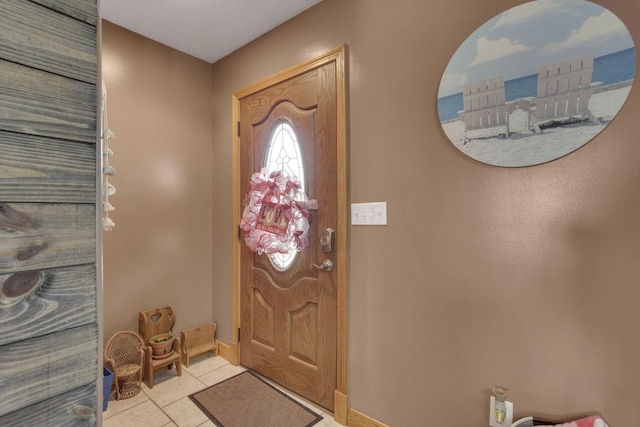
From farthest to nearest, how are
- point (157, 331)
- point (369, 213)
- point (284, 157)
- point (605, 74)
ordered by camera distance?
1. point (157, 331)
2. point (284, 157)
3. point (369, 213)
4. point (605, 74)

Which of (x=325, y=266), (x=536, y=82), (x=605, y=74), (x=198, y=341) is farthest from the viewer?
(x=198, y=341)

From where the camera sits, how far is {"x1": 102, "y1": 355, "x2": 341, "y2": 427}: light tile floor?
74.1 inches

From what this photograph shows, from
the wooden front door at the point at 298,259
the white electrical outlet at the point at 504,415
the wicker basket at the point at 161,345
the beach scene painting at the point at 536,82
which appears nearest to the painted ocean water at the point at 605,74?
the beach scene painting at the point at 536,82

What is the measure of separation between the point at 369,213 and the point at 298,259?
637mm

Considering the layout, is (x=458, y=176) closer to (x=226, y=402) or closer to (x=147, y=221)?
(x=226, y=402)

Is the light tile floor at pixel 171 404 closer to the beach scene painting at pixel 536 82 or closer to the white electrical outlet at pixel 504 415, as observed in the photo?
the white electrical outlet at pixel 504 415

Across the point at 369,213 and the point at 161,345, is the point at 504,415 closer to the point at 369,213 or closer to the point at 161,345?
the point at 369,213

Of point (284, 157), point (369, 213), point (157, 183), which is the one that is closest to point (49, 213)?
point (369, 213)

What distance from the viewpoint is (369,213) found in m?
1.78

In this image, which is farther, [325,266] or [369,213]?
[325,266]

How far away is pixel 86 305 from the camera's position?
0.63 metres

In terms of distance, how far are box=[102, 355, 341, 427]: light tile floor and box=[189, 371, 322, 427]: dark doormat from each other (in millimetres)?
47

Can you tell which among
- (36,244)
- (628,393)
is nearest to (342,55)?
(36,244)

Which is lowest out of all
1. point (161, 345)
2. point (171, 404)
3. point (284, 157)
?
point (171, 404)
